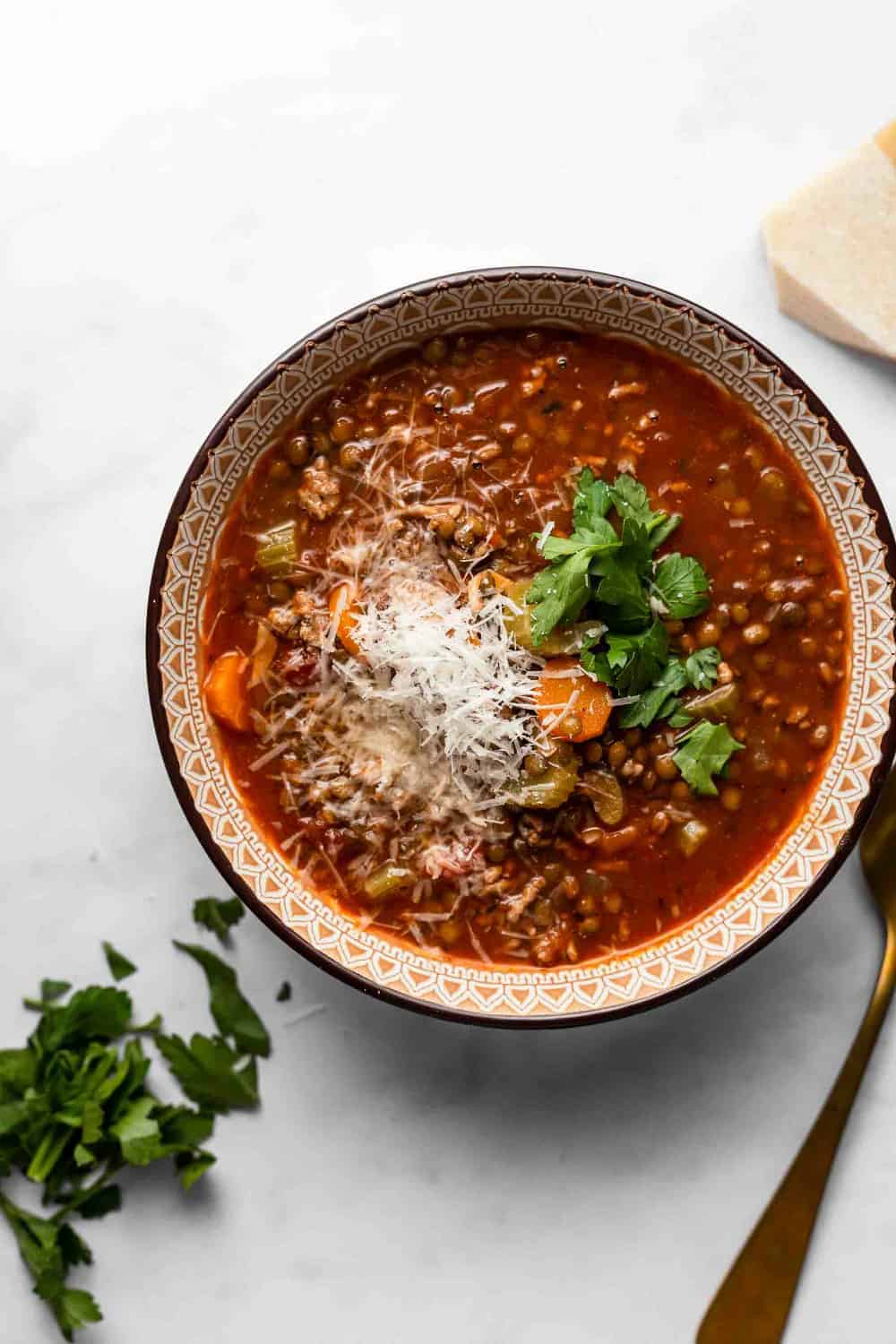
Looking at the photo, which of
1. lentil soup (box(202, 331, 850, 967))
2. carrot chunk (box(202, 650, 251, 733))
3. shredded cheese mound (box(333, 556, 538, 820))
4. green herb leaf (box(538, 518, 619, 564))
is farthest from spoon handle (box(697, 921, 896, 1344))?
carrot chunk (box(202, 650, 251, 733))

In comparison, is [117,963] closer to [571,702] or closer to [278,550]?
[278,550]

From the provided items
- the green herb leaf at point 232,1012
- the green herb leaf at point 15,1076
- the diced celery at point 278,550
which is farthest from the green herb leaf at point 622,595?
the green herb leaf at point 15,1076

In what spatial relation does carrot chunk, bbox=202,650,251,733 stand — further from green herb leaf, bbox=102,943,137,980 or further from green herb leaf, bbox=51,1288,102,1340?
green herb leaf, bbox=51,1288,102,1340

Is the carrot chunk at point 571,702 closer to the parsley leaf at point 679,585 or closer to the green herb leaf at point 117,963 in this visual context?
the parsley leaf at point 679,585

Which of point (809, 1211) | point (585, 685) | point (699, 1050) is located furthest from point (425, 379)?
point (809, 1211)

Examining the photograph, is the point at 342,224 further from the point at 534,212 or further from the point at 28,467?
the point at 28,467

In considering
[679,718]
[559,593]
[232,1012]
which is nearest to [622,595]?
[559,593]

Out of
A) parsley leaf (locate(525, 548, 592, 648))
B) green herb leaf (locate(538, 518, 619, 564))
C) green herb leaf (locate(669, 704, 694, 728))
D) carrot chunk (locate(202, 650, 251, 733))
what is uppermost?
green herb leaf (locate(538, 518, 619, 564))
